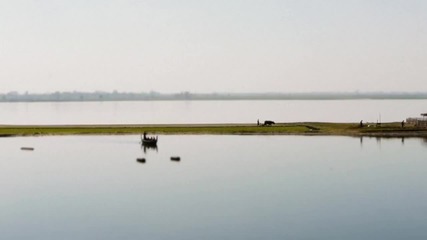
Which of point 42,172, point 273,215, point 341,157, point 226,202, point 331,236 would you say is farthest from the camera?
point 341,157

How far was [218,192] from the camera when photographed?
56938mm

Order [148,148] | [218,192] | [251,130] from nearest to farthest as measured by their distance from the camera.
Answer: [218,192] < [148,148] < [251,130]

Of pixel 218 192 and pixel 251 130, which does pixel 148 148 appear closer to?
pixel 251 130

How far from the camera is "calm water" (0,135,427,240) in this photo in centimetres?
4325

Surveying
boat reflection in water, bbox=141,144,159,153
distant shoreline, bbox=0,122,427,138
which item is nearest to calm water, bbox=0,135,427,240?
boat reflection in water, bbox=141,144,159,153

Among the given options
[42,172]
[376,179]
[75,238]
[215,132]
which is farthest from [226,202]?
[215,132]

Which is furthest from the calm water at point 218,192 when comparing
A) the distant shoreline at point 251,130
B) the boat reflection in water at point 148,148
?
the distant shoreline at point 251,130

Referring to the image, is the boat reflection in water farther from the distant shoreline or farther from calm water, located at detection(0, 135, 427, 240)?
the distant shoreline

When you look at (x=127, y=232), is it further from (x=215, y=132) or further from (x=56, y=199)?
(x=215, y=132)

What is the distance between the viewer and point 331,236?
4069 cm

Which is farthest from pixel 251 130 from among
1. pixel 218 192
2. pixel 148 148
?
pixel 218 192

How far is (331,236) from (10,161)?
54.8 m

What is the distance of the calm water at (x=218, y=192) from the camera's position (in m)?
43.2

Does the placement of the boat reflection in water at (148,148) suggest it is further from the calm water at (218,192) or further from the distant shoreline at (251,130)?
the distant shoreline at (251,130)
